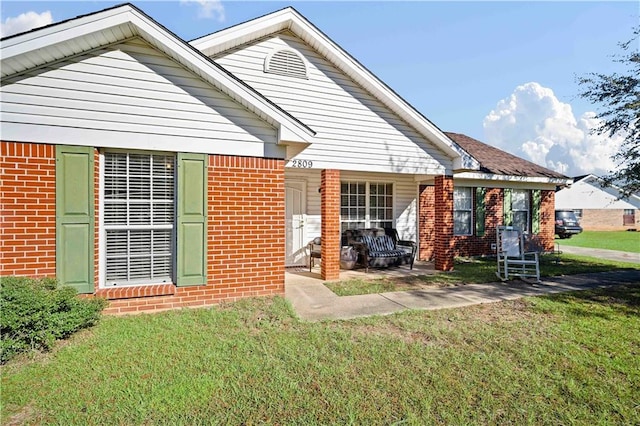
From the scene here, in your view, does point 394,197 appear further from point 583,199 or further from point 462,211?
point 583,199

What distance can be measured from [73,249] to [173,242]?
4.46ft

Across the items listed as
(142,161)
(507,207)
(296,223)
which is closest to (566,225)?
(507,207)

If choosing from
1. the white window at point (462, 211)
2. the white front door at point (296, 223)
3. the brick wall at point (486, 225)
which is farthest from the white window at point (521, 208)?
the white front door at point (296, 223)

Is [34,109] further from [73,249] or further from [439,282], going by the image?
[439,282]

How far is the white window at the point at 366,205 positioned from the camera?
1030 centimetres

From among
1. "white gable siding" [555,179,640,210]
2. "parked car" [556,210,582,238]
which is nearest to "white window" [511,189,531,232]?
"parked car" [556,210,582,238]

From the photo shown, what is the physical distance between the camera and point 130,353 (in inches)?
146

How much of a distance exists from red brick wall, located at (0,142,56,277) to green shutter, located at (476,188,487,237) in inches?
484

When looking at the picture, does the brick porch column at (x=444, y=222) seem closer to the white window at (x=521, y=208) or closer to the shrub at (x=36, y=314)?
the white window at (x=521, y=208)

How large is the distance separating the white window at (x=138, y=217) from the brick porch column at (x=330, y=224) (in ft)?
11.7

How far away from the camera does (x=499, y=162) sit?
13156 mm

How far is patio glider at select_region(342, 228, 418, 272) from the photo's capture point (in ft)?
29.9

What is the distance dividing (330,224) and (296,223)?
217cm

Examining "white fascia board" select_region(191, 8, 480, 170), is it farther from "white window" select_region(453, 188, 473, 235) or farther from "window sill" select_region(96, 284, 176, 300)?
"window sill" select_region(96, 284, 176, 300)
